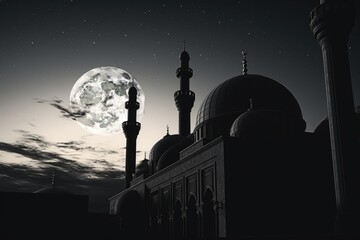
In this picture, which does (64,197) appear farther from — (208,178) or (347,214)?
(347,214)

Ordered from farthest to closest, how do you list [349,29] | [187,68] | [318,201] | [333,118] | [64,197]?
[187,68] → [64,197] → [318,201] → [349,29] → [333,118]

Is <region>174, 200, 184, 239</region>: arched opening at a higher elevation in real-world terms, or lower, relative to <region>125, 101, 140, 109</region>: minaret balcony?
lower

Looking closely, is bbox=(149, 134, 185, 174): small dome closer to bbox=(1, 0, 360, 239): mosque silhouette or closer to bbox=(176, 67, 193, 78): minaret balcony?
bbox=(176, 67, 193, 78): minaret balcony

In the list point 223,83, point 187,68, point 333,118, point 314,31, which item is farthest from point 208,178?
point 187,68

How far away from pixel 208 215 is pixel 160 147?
13.0m

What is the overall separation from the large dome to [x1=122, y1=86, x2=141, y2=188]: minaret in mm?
10284

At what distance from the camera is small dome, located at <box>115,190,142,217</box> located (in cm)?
2922

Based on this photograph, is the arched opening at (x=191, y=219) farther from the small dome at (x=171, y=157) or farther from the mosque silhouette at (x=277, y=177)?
the small dome at (x=171, y=157)

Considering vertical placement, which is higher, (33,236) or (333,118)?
(333,118)

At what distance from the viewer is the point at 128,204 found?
2942cm

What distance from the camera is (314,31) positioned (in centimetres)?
1750

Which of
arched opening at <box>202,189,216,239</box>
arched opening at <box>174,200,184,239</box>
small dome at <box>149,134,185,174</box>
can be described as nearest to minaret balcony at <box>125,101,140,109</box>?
small dome at <box>149,134,185,174</box>

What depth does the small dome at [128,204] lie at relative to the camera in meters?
29.2

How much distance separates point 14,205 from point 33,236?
156 centimetres
